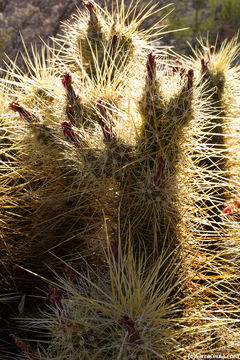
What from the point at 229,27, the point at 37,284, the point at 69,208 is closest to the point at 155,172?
the point at 69,208

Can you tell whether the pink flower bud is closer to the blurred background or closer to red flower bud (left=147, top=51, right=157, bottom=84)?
red flower bud (left=147, top=51, right=157, bottom=84)

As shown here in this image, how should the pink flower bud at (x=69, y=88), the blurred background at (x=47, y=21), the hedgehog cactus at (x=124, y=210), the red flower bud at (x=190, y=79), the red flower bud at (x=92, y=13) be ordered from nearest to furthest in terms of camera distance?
the hedgehog cactus at (x=124, y=210), the red flower bud at (x=190, y=79), the pink flower bud at (x=69, y=88), the red flower bud at (x=92, y=13), the blurred background at (x=47, y=21)

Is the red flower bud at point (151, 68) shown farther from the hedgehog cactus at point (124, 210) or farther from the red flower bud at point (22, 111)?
the red flower bud at point (22, 111)

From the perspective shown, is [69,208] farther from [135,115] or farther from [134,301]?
[134,301]

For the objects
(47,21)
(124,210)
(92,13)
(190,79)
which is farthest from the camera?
(47,21)

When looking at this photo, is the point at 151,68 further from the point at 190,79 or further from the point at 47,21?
the point at 47,21

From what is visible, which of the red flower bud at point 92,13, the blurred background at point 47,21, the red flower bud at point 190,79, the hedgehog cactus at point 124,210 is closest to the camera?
the hedgehog cactus at point 124,210

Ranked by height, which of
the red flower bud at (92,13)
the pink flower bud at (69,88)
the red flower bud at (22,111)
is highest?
the red flower bud at (92,13)

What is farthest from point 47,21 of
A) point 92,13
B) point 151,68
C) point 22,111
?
point 151,68

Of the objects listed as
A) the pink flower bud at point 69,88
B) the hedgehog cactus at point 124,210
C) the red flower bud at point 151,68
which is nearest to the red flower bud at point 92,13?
the hedgehog cactus at point 124,210
